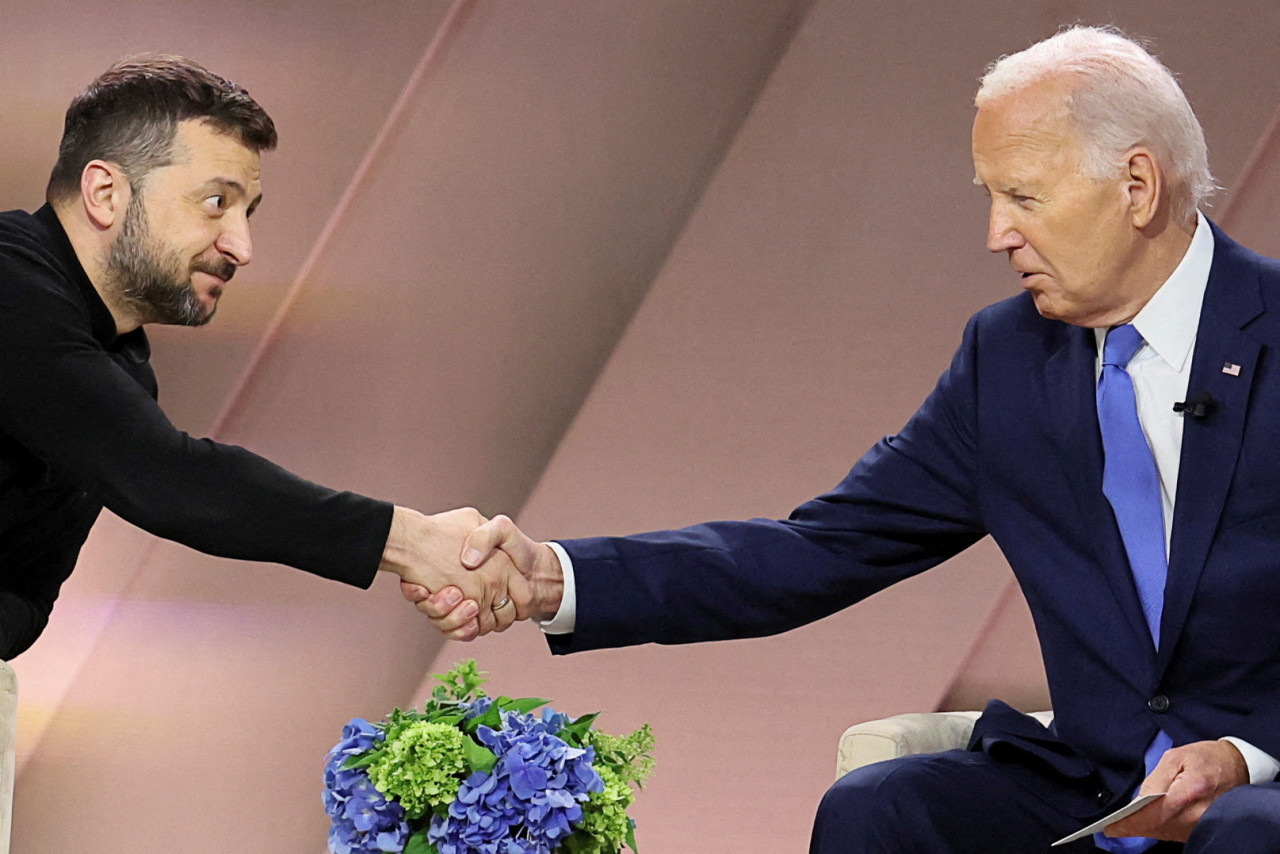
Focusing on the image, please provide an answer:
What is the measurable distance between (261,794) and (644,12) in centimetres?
187

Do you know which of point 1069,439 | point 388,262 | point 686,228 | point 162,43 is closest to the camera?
point 1069,439

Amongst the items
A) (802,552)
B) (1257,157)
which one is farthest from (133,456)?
(1257,157)

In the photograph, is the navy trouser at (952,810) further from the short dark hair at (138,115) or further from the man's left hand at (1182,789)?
the short dark hair at (138,115)

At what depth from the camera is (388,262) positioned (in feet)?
10.4

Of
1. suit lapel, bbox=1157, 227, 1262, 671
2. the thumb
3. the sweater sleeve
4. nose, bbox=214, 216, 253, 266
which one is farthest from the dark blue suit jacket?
nose, bbox=214, 216, 253, 266

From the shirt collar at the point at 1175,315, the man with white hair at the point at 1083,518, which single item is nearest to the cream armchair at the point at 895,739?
the man with white hair at the point at 1083,518

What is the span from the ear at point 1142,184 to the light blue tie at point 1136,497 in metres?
0.23

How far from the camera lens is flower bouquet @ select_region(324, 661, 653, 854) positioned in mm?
1733

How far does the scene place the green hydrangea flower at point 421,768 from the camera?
5.67 feet

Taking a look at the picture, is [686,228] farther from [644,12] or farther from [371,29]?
[371,29]

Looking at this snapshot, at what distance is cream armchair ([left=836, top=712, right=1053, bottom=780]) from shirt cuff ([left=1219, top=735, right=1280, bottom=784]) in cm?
45

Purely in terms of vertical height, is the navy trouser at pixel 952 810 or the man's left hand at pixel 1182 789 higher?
the man's left hand at pixel 1182 789

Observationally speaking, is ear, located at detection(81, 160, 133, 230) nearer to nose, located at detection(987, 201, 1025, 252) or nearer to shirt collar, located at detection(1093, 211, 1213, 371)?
nose, located at detection(987, 201, 1025, 252)

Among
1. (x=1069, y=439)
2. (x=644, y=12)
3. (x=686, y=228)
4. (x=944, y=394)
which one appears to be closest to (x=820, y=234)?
(x=686, y=228)
